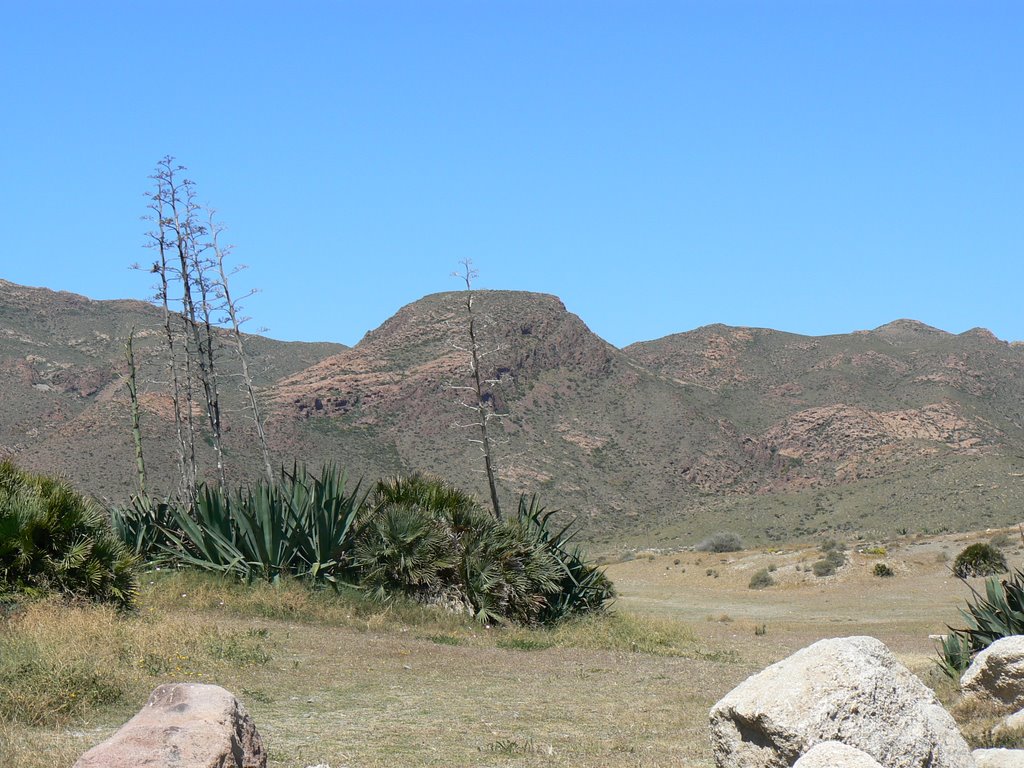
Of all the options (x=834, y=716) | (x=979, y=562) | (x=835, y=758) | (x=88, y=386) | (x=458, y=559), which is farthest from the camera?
(x=88, y=386)

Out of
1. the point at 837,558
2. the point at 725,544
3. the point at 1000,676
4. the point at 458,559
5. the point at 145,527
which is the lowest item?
the point at 725,544

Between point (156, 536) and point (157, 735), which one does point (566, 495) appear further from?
point (157, 735)

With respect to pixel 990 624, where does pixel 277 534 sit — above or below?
above

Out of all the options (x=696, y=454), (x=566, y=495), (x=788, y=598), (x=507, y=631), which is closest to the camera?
(x=507, y=631)

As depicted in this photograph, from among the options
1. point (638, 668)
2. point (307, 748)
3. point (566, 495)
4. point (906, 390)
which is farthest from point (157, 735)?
point (906, 390)

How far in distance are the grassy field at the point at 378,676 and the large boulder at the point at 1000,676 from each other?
1482mm

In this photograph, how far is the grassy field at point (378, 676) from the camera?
786 centimetres

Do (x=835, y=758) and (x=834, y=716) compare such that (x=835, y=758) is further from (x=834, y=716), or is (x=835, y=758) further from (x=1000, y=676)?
(x=1000, y=676)

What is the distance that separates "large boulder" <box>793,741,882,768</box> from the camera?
5188mm

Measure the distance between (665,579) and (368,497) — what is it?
24.6 metres

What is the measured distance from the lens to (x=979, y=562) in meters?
33.1

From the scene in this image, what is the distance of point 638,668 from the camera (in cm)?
1335

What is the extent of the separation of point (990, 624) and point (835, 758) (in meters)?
8.34

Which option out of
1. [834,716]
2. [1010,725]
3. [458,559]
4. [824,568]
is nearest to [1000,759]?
[834,716]
